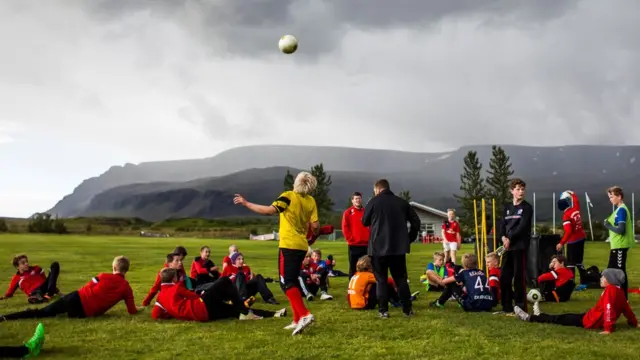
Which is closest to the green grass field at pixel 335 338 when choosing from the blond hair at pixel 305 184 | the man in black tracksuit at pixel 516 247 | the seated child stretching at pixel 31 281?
the man in black tracksuit at pixel 516 247

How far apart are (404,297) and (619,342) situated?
3271mm

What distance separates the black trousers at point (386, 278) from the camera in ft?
31.9

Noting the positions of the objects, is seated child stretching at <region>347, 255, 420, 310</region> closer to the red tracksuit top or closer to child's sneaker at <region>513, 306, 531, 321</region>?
child's sneaker at <region>513, 306, 531, 321</region>

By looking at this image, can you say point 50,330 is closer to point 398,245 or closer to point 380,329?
point 380,329

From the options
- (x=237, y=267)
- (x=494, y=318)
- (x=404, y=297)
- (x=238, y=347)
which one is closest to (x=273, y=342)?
(x=238, y=347)

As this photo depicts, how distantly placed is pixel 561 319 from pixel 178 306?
5.77 metres

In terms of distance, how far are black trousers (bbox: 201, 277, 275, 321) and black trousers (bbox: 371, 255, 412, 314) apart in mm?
2182

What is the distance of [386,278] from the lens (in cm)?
988

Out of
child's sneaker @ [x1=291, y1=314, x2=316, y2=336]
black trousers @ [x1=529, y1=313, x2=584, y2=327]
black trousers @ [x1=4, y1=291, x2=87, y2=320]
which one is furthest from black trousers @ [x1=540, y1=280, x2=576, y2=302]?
black trousers @ [x1=4, y1=291, x2=87, y2=320]

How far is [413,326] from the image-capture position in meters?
8.66

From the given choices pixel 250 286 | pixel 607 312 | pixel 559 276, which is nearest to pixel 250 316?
pixel 250 286

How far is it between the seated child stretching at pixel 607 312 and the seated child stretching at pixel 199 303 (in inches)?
187

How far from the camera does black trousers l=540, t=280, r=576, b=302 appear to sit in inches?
476

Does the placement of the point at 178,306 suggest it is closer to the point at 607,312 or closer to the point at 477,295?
the point at 477,295
